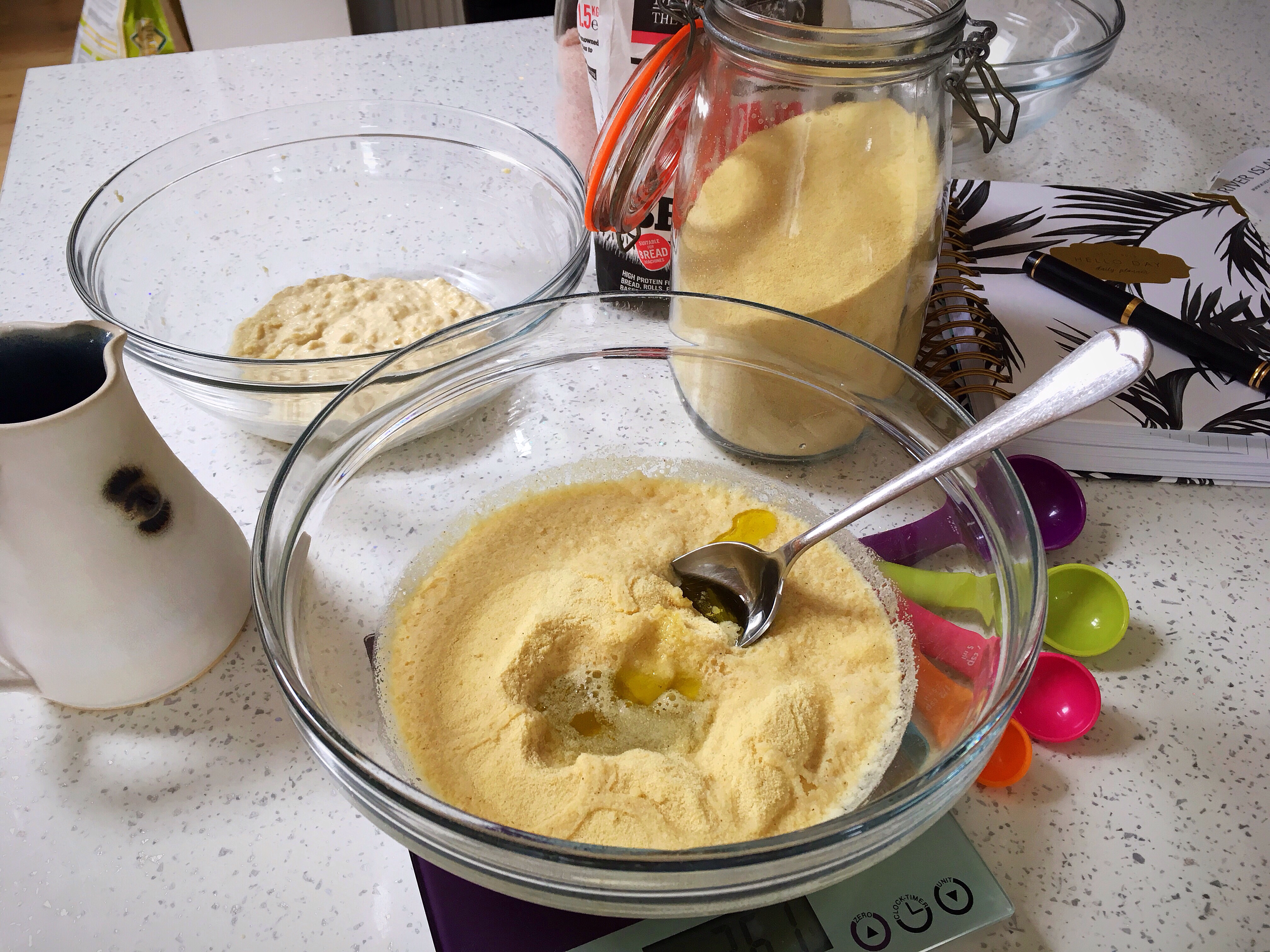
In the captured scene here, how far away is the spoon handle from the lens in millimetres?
535

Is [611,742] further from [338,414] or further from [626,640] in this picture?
[338,414]

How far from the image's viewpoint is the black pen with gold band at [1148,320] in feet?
2.80

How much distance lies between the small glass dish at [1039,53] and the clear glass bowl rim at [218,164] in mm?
412

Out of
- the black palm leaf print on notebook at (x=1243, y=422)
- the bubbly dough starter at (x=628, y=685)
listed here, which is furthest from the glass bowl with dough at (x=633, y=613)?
the black palm leaf print on notebook at (x=1243, y=422)

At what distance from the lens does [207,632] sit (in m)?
0.64

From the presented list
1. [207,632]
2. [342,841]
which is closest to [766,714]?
[342,841]

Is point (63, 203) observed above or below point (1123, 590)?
above

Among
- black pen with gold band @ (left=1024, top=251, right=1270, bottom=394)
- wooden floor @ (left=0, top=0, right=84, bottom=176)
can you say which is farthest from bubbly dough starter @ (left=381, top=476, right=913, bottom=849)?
wooden floor @ (left=0, top=0, right=84, bottom=176)

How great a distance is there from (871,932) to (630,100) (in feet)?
2.11

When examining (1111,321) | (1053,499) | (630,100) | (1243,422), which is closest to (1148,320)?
(1111,321)

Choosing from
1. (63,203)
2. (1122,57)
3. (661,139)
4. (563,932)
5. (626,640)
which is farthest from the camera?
(1122,57)

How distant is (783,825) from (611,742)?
13 cm

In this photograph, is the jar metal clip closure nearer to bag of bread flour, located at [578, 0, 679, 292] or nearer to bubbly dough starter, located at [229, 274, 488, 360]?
bag of bread flour, located at [578, 0, 679, 292]

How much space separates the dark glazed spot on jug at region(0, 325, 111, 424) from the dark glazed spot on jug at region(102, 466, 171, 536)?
2.1 inches
